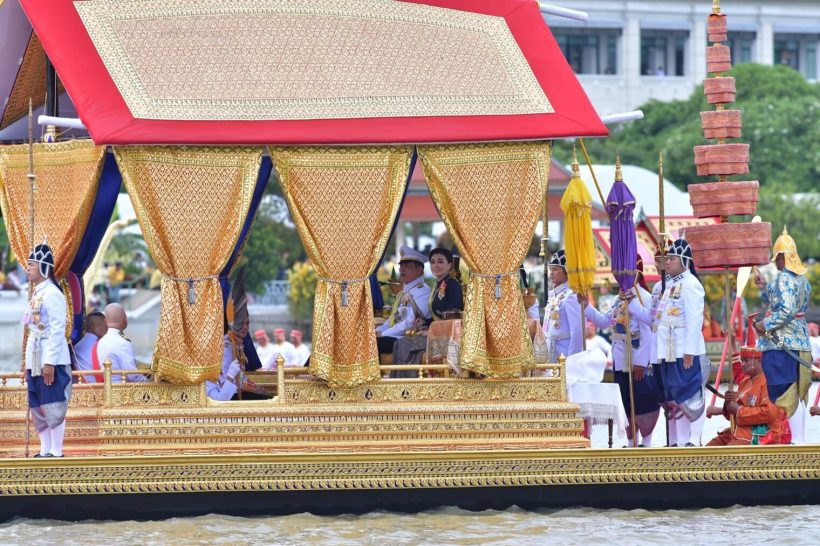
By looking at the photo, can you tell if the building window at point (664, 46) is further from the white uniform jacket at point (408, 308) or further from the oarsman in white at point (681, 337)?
the oarsman in white at point (681, 337)

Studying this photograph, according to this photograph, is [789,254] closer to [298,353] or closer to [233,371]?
[233,371]

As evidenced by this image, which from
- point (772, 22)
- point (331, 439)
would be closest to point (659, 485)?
point (331, 439)

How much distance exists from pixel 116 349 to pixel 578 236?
3.92 m

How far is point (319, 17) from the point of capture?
41.9 ft

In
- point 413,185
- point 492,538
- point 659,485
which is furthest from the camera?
point 413,185

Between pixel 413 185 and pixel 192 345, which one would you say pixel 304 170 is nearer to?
pixel 192 345

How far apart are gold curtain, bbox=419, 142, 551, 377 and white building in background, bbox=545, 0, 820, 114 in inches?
2042

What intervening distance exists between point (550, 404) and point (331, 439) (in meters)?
1.76

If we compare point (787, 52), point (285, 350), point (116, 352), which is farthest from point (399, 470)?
point (787, 52)

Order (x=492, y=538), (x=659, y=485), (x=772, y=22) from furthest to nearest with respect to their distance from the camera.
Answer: (x=772, y=22)
(x=659, y=485)
(x=492, y=538)

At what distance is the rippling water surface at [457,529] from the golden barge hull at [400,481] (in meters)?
0.09

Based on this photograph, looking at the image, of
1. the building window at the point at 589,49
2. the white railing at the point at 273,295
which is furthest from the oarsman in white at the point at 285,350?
the building window at the point at 589,49

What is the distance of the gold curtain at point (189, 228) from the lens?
1185 centimetres

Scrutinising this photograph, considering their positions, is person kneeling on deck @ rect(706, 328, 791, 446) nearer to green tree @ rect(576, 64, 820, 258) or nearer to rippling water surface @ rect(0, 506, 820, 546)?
rippling water surface @ rect(0, 506, 820, 546)
